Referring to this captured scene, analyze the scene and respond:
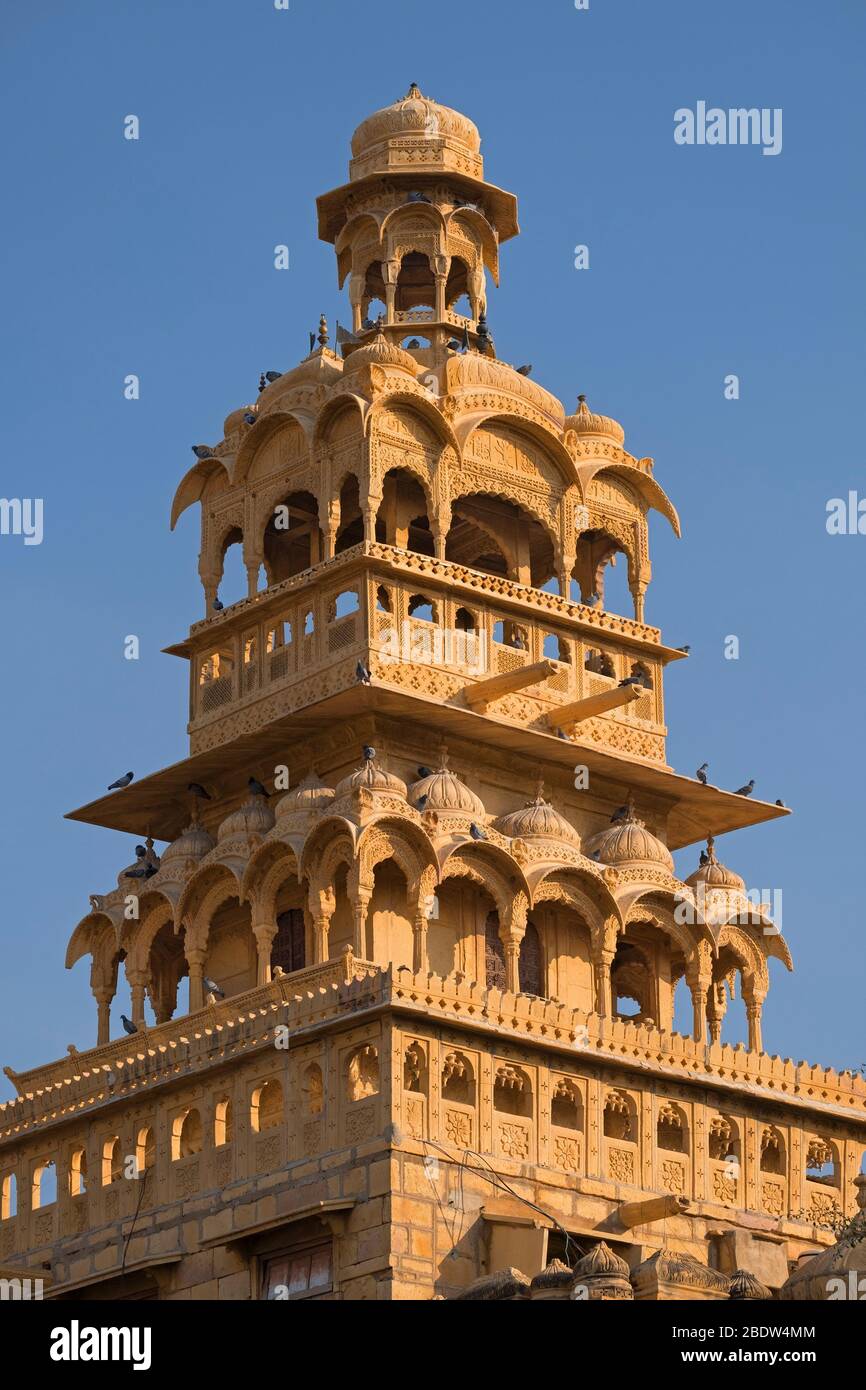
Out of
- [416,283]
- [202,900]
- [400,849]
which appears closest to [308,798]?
[400,849]

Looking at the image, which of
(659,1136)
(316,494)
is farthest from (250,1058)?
(316,494)

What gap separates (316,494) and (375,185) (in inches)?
278

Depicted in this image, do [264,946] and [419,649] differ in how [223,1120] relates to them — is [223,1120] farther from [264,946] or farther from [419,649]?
[419,649]

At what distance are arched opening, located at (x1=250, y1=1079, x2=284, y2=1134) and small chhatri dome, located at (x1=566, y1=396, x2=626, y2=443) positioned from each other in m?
14.7

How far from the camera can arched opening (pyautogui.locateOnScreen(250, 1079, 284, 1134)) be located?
5369cm

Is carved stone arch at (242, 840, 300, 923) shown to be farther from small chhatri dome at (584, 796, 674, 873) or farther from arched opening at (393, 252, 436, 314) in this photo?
arched opening at (393, 252, 436, 314)

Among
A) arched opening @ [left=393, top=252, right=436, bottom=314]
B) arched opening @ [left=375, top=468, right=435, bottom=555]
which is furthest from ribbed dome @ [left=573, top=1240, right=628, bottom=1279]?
arched opening @ [left=393, top=252, right=436, bottom=314]

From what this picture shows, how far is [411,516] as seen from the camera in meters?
Answer: 61.7

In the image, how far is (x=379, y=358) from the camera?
61188mm

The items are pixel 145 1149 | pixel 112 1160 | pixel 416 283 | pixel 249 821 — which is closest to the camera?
pixel 145 1149

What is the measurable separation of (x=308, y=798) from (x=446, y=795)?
6.95 ft

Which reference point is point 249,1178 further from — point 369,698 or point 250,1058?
point 369,698

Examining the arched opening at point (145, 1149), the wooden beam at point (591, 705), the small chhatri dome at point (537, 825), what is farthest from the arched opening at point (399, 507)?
the arched opening at point (145, 1149)
